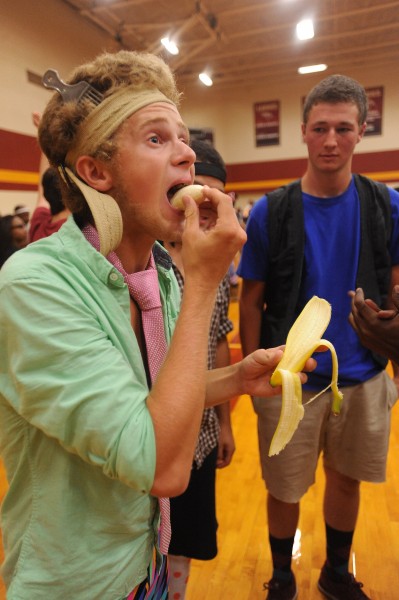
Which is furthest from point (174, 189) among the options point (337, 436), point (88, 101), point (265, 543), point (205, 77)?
point (205, 77)

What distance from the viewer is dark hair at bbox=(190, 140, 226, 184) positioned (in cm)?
170

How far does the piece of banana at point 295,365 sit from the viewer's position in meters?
0.97

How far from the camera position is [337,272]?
1.81 meters

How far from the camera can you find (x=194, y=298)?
2.74 feet

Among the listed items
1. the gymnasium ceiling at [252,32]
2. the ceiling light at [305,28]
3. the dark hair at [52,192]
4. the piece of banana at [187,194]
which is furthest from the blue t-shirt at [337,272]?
the ceiling light at [305,28]

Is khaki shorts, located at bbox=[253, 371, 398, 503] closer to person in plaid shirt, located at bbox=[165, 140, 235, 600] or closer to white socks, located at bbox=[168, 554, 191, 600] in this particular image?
person in plaid shirt, located at bbox=[165, 140, 235, 600]

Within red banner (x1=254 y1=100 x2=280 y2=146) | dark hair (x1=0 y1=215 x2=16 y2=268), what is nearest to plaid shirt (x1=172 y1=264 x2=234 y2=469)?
dark hair (x1=0 y1=215 x2=16 y2=268)

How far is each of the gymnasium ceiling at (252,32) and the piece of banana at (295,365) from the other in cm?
850

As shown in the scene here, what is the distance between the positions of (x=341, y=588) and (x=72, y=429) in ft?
6.17

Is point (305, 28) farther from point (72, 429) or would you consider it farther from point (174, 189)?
point (72, 429)

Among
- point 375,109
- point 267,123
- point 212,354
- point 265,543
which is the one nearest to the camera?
point 212,354

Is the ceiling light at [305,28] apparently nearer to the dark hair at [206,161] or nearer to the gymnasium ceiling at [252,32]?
the gymnasium ceiling at [252,32]

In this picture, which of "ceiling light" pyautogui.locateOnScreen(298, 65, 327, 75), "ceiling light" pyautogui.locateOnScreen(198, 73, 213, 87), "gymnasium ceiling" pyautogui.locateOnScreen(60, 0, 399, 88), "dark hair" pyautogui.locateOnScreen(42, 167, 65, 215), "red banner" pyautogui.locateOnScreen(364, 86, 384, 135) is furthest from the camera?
"red banner" pyautogui.locateOnScreen(364, 86, 384, 135)

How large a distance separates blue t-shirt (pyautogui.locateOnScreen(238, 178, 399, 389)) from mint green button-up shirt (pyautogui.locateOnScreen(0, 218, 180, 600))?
1098mm
